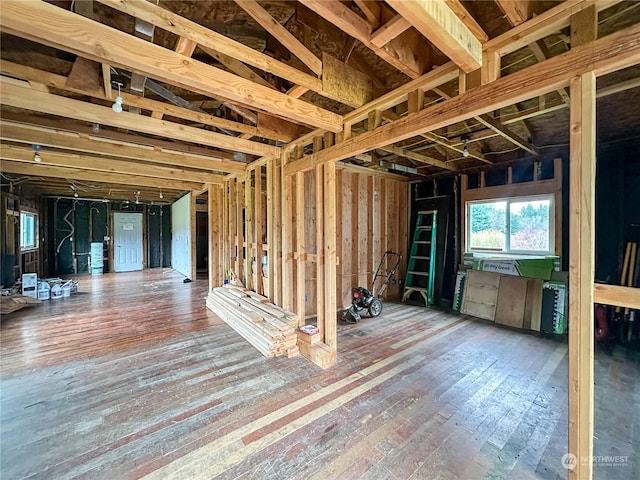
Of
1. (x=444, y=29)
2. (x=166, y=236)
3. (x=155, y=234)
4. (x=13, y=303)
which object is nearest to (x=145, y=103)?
(x=444, y=29)

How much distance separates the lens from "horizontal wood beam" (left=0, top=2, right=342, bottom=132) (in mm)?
1346

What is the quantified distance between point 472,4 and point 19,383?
197 inches

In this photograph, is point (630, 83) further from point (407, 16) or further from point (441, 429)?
point (441, 429)

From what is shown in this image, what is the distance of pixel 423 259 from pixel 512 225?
1.72m

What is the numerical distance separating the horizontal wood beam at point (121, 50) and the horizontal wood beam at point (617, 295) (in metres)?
2.50

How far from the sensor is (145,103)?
7.96 feet

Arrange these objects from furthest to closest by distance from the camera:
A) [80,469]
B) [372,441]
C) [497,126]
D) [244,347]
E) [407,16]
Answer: [244,347] < [497,126] < [372,441] < [80,469] < [407,16]

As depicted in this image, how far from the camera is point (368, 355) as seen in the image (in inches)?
123

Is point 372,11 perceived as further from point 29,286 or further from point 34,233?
point 34,233

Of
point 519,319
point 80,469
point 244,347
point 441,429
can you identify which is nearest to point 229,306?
point 244,347

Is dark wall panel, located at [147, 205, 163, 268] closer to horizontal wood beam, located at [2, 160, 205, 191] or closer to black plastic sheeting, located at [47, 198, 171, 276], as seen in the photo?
black plastic sheeting, located at [47, 198, 171, 276]

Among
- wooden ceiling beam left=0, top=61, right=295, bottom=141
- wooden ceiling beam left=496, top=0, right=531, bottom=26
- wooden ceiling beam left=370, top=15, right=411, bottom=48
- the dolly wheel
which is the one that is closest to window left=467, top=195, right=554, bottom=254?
the dolly wheel

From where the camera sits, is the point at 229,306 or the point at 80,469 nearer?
the point at 80,469

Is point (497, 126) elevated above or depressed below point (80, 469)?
above
